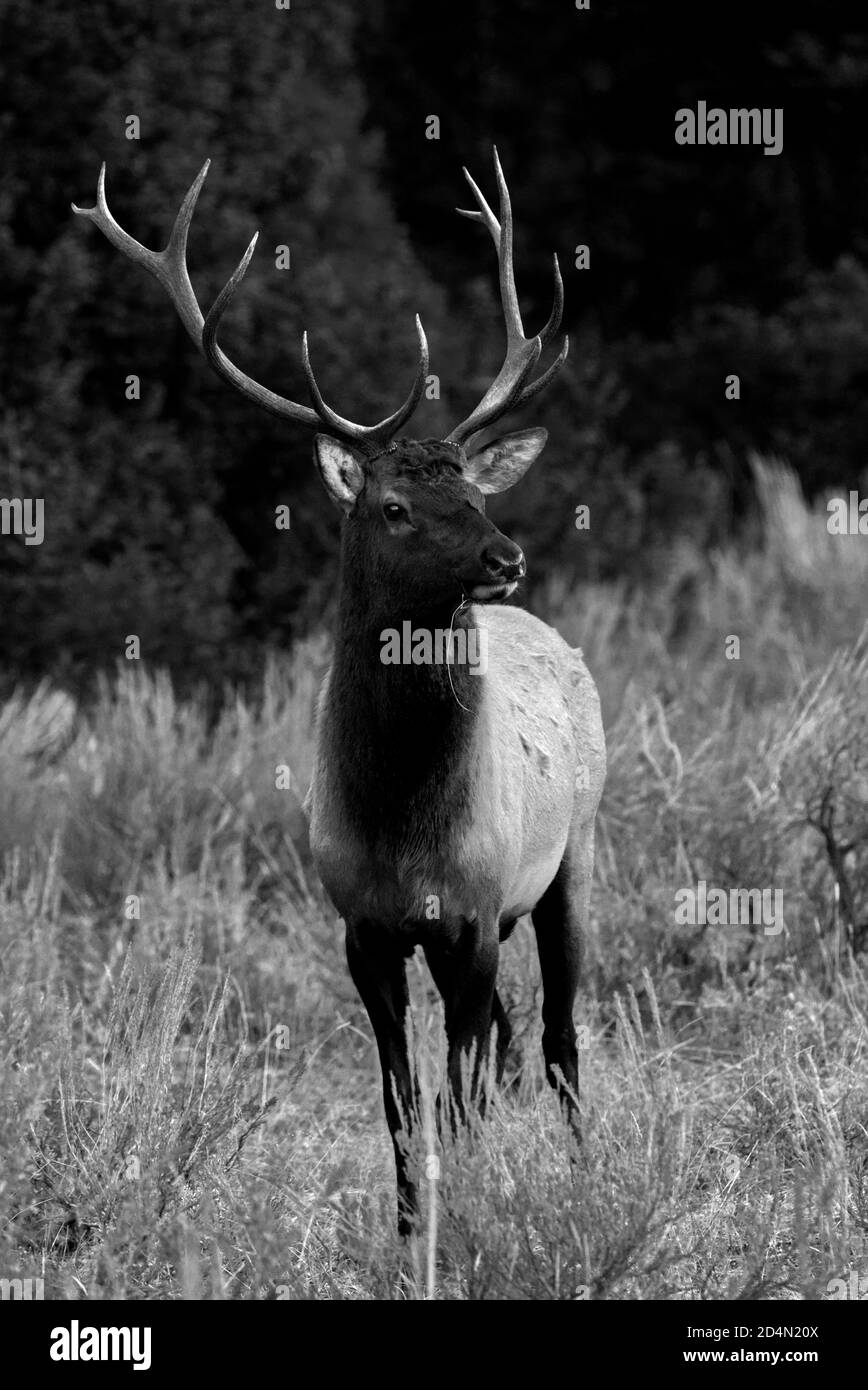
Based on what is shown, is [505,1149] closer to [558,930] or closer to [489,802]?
[489,802]

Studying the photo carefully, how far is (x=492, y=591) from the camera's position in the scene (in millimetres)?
4078

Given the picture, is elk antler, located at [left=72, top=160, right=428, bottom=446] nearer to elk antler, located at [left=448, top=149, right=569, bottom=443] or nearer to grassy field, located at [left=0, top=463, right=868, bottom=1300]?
elk antler, located at [left=448, top=149, right=569, bottom=443]

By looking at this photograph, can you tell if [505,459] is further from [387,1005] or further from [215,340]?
[387,1005]

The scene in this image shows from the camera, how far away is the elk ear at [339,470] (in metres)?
4.39

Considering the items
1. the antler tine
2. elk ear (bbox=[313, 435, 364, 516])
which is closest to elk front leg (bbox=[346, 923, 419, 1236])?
elk ear (bbox=[313, 435, 364, 516])

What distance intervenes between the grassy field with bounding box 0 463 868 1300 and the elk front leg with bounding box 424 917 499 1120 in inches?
8.9

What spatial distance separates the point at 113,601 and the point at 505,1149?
6.69 metres

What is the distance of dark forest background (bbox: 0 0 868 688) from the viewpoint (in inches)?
407

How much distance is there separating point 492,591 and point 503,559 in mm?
96

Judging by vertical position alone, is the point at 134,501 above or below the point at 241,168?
below

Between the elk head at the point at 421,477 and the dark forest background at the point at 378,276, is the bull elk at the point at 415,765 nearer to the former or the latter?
the elk head at the point at 421,477

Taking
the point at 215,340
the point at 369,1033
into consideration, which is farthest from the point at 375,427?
the point at 369,1033

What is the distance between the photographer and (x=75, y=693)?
32.4 feet
